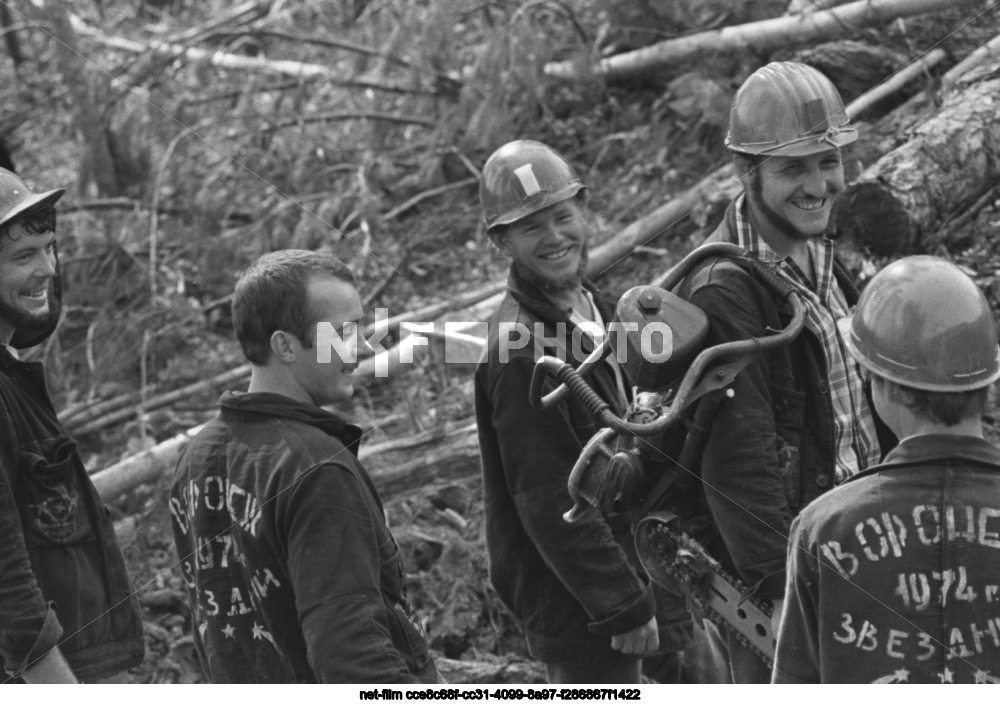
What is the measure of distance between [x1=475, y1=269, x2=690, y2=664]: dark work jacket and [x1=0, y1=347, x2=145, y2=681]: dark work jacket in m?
1.13

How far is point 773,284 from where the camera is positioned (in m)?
3.17

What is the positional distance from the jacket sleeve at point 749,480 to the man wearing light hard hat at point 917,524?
66cm

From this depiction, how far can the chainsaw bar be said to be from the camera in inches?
123

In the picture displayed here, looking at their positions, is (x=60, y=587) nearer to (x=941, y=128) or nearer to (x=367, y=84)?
(x=941, y=128)

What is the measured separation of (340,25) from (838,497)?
765 centimetres

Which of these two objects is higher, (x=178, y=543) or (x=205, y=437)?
(x=205, y=437)

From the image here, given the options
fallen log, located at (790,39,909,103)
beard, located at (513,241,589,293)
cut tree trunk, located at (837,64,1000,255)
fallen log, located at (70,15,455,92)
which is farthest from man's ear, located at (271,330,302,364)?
fallen log, located at (70,15,455,92)

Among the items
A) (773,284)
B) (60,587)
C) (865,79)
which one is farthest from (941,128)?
(60,587)

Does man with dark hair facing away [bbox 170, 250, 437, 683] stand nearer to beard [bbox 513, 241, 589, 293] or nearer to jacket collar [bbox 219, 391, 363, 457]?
jacket collar [bbox 219, 391, 363, 457]

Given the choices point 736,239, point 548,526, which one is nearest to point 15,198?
point 548,526

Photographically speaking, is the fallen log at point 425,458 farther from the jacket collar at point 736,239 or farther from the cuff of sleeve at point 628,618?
the jacket collar at point 736,239

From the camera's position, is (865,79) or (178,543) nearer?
(178,543)

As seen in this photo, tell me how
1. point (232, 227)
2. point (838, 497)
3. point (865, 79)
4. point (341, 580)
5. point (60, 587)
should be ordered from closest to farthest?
point (838, 497) → point (341, 580) → point (60, 587) → point (865, 79) → point (232, 227)

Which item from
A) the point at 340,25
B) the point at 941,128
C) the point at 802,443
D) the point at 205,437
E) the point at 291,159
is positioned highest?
the point at 340,25
